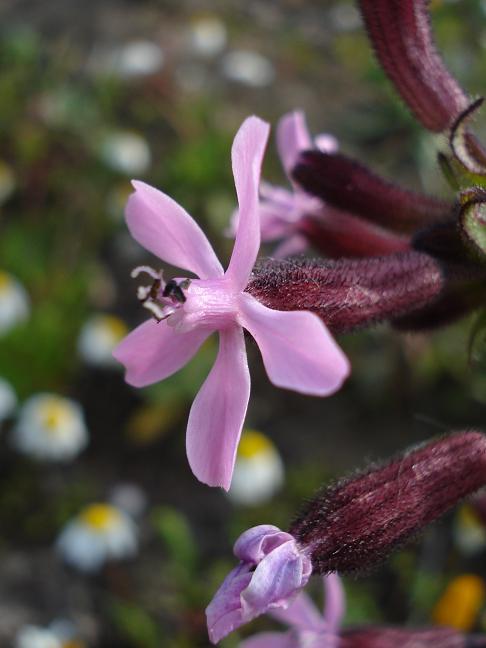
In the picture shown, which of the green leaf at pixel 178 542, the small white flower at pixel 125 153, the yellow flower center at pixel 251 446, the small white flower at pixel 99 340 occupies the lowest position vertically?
the green leaf at pixel 178 542

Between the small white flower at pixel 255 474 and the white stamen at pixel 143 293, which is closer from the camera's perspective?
the white stamen at pixel 143 293

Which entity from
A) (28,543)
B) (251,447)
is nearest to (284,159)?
(251,447)

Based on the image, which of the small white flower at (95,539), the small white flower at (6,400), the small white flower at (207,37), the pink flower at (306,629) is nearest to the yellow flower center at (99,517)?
the small white flower at (95,539)

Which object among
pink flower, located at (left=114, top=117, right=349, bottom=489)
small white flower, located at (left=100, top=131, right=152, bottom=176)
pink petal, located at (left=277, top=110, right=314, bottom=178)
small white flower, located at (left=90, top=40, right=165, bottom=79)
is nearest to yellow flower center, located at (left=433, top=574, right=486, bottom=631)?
pink petal, located at (left=277, top=110, right=314, bottom=178)

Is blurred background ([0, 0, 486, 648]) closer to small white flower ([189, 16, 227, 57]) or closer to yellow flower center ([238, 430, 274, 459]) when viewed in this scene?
yellow flower center ([238, 430, 274, 459])

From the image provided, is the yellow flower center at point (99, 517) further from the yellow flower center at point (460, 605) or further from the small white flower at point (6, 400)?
the yellow flower center at point (460, 605)
